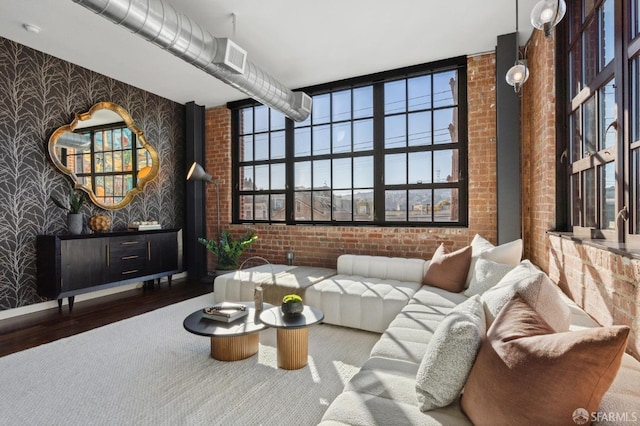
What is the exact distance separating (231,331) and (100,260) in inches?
121

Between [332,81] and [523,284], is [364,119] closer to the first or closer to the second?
[332,81]

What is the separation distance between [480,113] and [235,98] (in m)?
4.03

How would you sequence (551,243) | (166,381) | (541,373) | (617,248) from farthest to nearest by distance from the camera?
(551,243)
(166,381)
(617,248)
(541,373)

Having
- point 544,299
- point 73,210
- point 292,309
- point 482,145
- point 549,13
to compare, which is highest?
point 549,13

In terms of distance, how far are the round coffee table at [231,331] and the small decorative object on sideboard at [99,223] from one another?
2.95 metres

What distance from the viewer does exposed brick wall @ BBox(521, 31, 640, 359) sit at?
1.66m

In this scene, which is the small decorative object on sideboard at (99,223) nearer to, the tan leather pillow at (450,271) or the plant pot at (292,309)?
the plant pot at (292,309)

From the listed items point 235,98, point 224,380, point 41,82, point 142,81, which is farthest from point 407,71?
point 41,82

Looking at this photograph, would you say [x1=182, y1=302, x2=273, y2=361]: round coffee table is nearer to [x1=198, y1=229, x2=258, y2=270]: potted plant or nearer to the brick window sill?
the brick window sill

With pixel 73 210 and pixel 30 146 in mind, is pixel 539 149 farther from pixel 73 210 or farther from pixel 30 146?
pixel 30 146

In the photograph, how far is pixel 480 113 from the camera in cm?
440

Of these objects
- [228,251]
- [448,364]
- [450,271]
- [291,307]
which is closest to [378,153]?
[450,271]

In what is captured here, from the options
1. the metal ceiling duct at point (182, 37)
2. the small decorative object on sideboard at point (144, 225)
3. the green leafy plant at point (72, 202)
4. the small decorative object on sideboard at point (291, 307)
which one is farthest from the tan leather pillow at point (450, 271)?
the green leafy plant at point (72, 202)

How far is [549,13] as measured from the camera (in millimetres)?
1854
